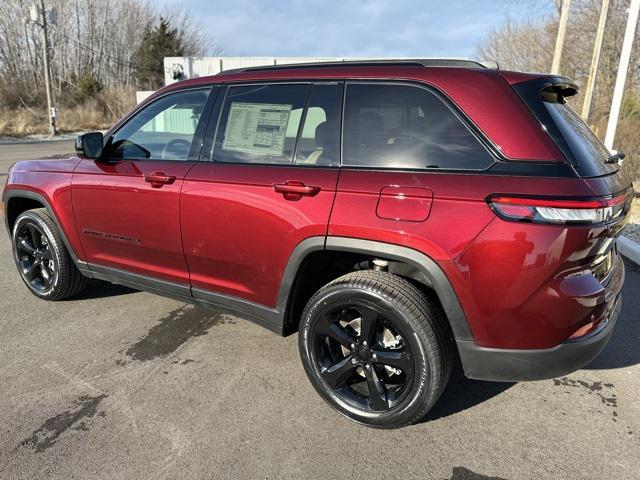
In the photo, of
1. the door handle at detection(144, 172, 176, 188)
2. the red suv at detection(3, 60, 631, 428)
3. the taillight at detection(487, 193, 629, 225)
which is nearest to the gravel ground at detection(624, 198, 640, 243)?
the red suv at detection(3, 60, 631, 428)

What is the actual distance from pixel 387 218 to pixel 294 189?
21.7 inches

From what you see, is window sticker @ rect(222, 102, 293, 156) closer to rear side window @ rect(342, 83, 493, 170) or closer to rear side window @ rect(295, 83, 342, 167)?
rear side window @ rect(295, 83, 342, 167)

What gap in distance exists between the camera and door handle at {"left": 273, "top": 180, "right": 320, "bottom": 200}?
7.96 ft

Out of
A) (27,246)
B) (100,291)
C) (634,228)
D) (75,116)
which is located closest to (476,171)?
(100,291)

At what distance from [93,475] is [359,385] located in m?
1.35

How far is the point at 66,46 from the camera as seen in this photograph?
39812 mm

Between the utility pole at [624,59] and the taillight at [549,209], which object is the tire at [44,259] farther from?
the utility pole at [624,59]

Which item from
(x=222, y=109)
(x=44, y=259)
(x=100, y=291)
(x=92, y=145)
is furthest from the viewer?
(x=100, y=291)

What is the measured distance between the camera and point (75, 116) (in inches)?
1198

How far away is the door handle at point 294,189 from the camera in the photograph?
243 centimetres

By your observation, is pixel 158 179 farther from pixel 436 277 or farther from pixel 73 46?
pixel 73 46

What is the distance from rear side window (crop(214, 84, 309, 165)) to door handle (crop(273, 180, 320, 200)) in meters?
0.19

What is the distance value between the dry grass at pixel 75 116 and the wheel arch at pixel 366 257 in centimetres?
2734

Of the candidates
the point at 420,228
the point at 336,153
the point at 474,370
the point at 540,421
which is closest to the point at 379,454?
the point at 474,370
